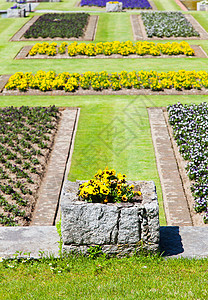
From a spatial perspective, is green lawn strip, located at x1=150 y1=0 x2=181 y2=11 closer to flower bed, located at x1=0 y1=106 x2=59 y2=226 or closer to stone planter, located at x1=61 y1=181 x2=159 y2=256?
flower bed, located at x1=0 y1=106 x2=59 y2=226

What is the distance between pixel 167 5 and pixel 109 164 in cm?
2628

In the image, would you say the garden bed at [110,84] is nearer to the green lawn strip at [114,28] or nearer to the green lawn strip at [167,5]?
the green lawn strip at [114,28]

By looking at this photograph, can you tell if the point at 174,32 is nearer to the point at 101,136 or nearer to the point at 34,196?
the point at 101,136

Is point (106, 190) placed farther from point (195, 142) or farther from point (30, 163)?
point (195, 142)

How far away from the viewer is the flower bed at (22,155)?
748cm

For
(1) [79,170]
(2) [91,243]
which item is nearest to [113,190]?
(2) [91,243]

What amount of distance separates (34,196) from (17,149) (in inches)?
77.9

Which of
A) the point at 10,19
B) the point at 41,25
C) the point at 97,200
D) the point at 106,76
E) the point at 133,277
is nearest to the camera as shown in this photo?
the point at 133,277

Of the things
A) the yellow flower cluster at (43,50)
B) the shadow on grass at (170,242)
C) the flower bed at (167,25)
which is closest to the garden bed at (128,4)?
the flower bed at (167,25)

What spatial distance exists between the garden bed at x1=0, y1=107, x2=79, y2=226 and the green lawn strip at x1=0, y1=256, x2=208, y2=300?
7.73 ft

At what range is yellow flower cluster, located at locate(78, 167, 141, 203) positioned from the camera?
4.78 m

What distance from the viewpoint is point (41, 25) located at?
2327 cm

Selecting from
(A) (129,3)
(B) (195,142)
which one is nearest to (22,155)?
(B) (195,142)

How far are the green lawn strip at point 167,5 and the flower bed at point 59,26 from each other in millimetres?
7765
